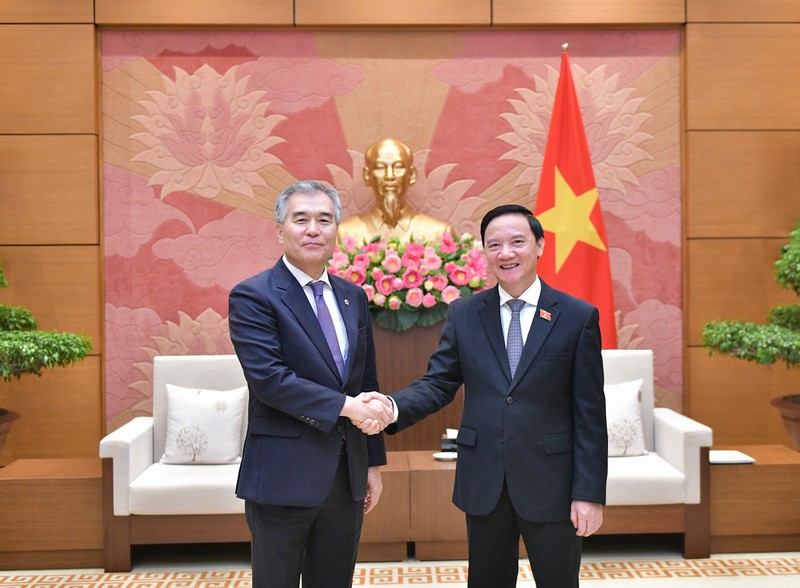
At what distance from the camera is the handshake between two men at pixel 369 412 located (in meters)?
1.96

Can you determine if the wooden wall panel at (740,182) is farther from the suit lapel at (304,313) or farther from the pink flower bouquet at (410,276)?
the suit lapel at (304,313)

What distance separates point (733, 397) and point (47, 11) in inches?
173

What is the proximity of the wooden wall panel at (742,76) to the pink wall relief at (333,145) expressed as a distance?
13 cm

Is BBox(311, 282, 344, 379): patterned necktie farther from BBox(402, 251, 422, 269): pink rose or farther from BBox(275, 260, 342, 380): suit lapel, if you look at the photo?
BBox(402, 251, 422, 269): pink rose

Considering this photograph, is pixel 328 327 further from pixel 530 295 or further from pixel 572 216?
pixel 572 216

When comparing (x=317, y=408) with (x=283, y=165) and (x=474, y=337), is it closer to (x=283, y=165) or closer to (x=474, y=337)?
(x=474, y=337)

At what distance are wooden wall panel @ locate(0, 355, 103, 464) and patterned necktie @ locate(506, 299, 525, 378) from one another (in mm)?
3015

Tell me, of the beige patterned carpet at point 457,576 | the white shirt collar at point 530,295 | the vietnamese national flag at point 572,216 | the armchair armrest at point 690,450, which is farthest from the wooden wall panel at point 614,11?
the beige patterned carpet at point 457,576

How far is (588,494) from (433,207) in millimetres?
2756

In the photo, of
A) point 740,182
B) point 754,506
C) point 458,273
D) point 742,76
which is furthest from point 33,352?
point 742,76

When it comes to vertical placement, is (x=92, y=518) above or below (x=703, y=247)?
below

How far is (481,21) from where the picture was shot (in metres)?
4.40

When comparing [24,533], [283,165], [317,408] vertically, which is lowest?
[24,533]

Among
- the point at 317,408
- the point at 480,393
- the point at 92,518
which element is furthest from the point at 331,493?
the point at 92,518
